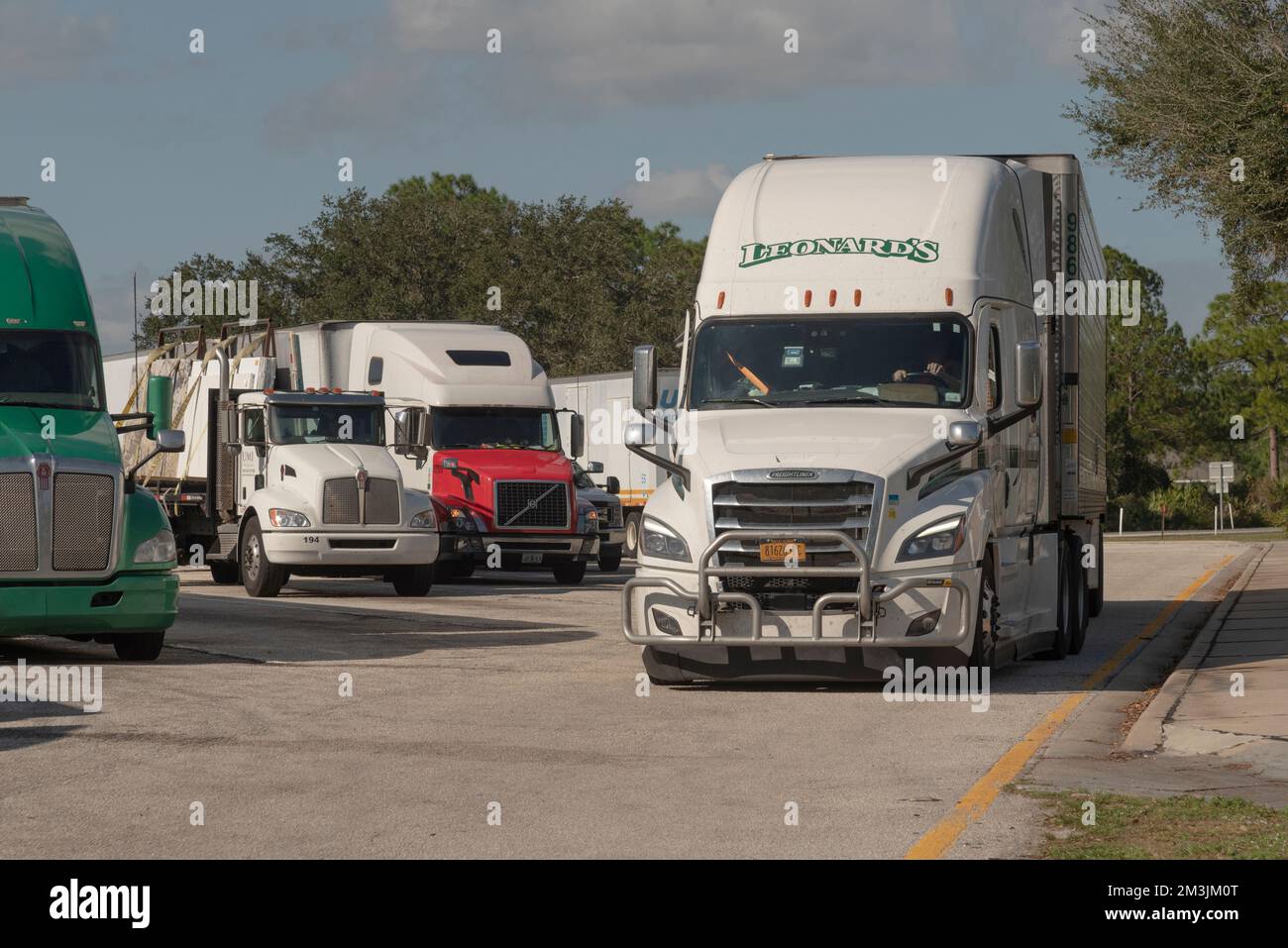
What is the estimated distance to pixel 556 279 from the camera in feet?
269

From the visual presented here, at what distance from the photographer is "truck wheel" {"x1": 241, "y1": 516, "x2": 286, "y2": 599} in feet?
81.4

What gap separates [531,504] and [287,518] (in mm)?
5227

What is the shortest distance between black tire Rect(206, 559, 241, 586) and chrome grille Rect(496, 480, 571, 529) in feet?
12.8

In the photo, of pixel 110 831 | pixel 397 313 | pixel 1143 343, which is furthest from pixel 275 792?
pixel 1143 343

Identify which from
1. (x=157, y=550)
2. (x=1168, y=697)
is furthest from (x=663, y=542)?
(x=157, y=550)

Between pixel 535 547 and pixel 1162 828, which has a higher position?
pixel 535 547

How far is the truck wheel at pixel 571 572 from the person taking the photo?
29731 millimetres

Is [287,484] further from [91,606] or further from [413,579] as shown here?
[91,606]

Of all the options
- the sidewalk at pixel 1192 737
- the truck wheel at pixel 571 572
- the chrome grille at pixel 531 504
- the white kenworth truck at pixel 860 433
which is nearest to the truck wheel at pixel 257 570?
the chrome grille at pixel 531 504

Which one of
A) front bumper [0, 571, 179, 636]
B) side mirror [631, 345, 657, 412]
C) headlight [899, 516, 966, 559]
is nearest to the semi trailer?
front bumper [0, 571, 179, 636]

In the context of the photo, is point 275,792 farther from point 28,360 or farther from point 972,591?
point 28,360

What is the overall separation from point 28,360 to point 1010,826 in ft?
34.2

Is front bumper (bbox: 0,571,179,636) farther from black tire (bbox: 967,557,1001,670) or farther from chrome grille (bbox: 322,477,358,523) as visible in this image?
chrome grille (bbox: 322,477,358,523)

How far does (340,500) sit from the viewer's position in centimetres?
2467
